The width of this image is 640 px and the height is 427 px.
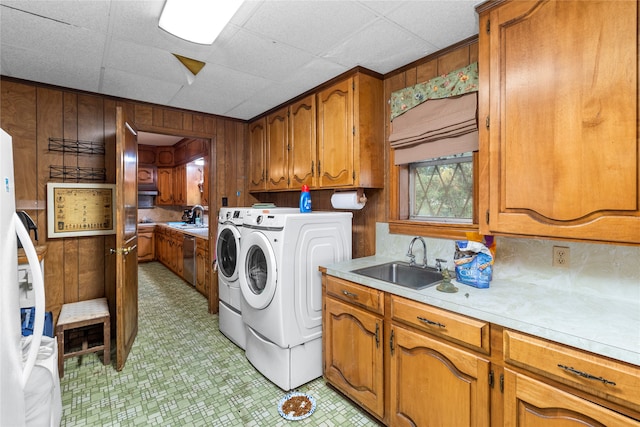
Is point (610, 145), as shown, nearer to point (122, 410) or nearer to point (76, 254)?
point (122, 410)

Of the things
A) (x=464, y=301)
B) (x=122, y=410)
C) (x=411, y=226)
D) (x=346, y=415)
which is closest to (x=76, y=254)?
(x=122, y=410)

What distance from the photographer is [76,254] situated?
272cm

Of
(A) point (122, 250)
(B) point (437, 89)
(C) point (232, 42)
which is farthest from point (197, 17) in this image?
(A) point (122, 250)

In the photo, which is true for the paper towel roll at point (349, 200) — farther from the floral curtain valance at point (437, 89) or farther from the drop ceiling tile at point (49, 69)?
the drop ceiling tile at point (49, 69)

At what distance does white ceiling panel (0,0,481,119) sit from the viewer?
1569mm

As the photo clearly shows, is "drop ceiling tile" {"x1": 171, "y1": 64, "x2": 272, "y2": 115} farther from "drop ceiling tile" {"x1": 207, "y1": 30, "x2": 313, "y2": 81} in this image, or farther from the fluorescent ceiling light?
the fluorescent ceiling light

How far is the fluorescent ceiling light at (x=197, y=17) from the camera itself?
1.47 metres

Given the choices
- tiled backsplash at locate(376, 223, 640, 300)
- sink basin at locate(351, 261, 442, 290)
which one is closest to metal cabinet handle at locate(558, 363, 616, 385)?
tiled backsplash at locate(376, 223, 640, 300)

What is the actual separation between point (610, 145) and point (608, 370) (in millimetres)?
801

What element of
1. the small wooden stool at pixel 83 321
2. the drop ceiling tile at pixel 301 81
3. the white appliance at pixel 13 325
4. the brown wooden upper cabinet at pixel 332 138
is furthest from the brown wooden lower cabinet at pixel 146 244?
the white appliance at pixel 13 325

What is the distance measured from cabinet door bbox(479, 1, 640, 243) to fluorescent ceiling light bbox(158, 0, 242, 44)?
1293 millimetres

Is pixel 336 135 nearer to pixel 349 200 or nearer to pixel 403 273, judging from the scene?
pixel 349 200

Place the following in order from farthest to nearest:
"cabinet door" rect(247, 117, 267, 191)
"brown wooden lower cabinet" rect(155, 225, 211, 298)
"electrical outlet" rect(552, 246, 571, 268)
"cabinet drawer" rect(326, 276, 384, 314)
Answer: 1. "brown wooden lower cabinet" rect(155, 225, 211, 298)
2. "cabinet door" rect(247, 117, 267, 191)
3. "cabinet drawer" rect(326, 276, 384, 314)
4. "electrical outlet" rect(552, 246, 571, 268)

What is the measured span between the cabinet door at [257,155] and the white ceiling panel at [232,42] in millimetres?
769
